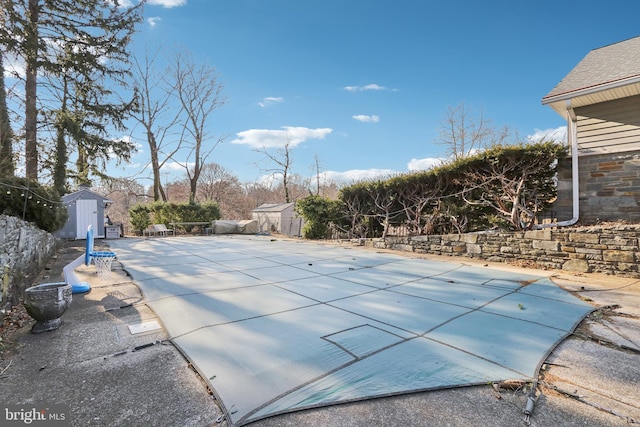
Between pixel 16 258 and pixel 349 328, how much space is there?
450cm

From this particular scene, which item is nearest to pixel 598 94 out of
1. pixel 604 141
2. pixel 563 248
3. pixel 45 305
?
pixel 604 141

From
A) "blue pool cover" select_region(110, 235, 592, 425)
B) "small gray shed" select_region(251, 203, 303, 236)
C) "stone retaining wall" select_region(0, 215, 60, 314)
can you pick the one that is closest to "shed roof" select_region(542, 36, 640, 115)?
"blue pool cover" select_region(110, 235, 592, 425)

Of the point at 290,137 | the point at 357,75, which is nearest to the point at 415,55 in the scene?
the point at 357,75

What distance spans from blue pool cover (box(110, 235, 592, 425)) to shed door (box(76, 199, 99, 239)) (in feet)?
27.7

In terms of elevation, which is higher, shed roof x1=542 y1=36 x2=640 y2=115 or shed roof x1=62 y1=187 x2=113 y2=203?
shed roof x1=542 y1=36 x2=640 y2=115

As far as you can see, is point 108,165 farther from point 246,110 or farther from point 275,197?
point 275,197

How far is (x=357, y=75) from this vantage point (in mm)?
11602

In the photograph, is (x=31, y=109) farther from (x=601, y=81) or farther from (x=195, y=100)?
(x=601, y=81)

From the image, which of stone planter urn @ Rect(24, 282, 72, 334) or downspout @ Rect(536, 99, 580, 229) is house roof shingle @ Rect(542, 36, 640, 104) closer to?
downspout @ Rect(536, 99, 580, 229)

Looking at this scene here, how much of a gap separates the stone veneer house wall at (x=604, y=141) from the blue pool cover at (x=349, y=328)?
105 inches

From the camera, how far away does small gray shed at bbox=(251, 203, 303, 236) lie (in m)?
15.5

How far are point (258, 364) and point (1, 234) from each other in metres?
3.51

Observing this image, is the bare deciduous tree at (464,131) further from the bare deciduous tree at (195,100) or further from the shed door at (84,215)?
the shed door at (84,215)

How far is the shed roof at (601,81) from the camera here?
5789mm
